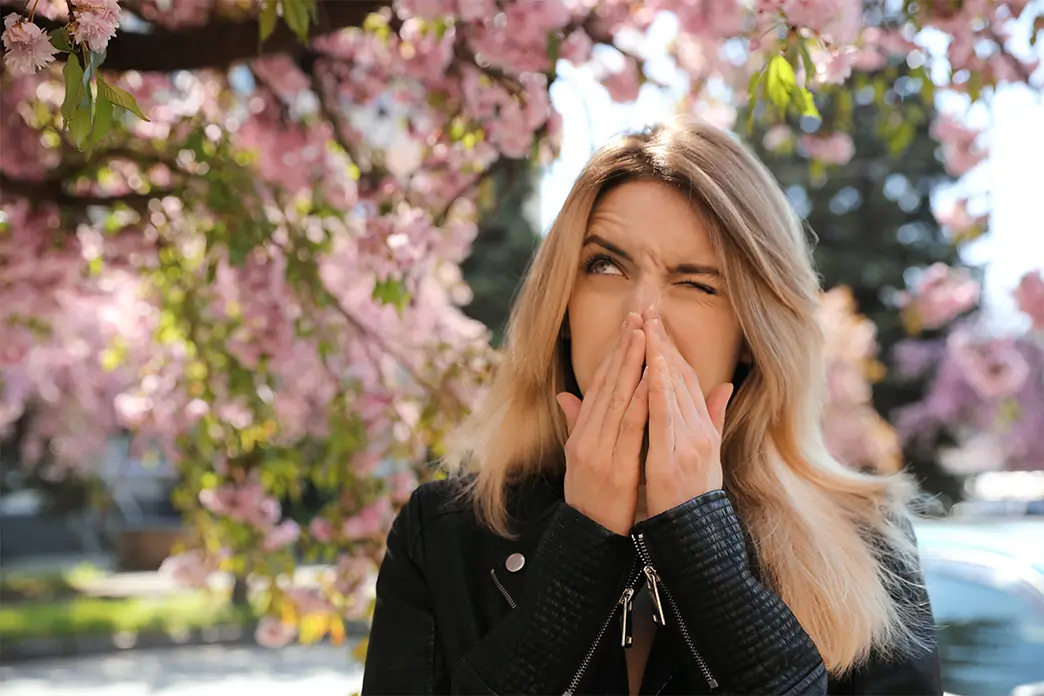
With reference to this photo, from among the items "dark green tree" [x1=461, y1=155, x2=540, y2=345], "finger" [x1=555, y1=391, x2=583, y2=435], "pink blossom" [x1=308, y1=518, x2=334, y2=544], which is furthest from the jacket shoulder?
"dark green tree" [x1=461, y1=155, x2=540, y2=345]

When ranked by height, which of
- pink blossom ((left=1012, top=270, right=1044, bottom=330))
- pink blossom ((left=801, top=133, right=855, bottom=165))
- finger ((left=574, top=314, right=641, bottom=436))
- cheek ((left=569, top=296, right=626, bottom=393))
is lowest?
finger ((left=574, top=314, right=641, bottom=436))

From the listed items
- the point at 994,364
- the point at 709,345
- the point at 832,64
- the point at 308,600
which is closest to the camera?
the point at 709,345

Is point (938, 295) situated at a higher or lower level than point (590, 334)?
higher

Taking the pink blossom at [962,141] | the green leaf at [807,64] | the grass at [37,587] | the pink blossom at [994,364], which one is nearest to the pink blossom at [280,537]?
the green leaf at [807,64]

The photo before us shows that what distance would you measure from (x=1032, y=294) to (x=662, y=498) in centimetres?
378

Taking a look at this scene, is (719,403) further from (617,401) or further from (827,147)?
(827,147)

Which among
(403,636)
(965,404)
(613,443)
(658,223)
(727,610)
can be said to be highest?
(965,404)

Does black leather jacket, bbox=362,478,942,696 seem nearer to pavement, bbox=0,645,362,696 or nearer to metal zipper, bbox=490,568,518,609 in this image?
metal zipper, bbox=490,568,518,609

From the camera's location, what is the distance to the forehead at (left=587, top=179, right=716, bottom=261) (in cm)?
171

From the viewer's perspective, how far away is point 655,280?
66.9 inches

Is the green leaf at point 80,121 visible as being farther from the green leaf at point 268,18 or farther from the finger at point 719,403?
the finger at point 719,403

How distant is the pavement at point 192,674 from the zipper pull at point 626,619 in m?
8.01

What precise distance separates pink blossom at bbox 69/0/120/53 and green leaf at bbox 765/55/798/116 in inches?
43.5

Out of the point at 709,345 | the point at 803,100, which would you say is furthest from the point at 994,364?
the point at 709,345
